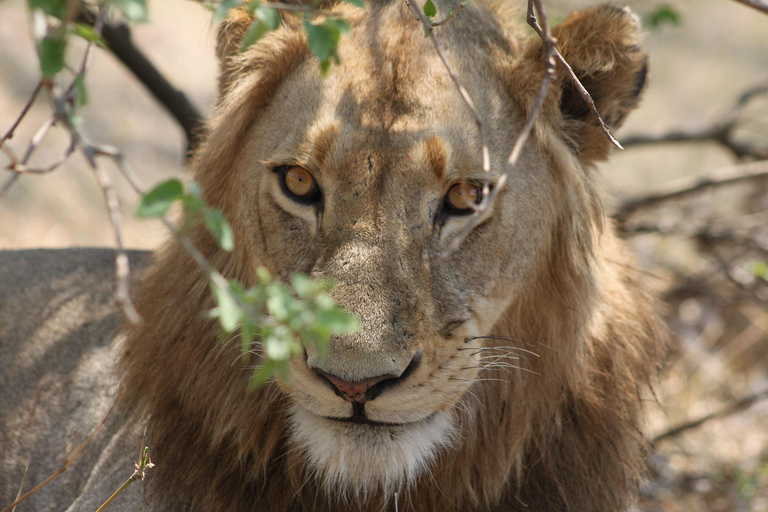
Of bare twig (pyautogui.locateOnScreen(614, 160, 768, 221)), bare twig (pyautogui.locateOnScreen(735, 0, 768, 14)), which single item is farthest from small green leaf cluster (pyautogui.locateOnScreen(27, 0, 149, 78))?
bare twig (pyautogui.locateOnScreen(614, 160, 768, 221))

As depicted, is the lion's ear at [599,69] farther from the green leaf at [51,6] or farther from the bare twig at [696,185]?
the bare twig at [696,185]

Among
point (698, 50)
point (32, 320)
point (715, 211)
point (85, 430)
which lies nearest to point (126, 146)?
point (32, 320)

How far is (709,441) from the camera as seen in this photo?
564 cm

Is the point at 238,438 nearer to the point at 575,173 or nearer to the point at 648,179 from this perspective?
the point at 575,173

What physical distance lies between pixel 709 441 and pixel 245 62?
4320mm

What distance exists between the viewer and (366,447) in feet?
7.97

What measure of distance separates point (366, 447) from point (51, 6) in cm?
149

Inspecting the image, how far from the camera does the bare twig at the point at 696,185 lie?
5.19 m

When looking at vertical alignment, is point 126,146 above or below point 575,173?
below

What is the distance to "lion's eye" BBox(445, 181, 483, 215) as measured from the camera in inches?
104

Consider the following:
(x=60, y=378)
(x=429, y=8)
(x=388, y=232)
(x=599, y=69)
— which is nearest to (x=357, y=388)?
(x=388, y=232)

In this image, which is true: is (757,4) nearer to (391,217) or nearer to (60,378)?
(391,217)

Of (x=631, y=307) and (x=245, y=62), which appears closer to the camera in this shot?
(x=245, y=62)

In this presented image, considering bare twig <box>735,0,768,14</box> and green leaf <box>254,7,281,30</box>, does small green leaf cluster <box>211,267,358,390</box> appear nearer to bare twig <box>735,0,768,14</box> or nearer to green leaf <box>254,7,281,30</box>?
green leaf <box>254,7,281,30</box>
